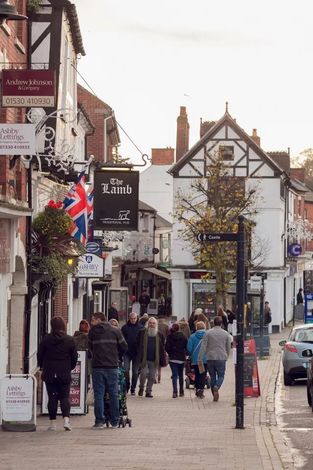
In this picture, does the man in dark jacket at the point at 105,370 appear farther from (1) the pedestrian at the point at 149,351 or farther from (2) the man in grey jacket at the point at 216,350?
(1) the pedestrian at the point at 149,351

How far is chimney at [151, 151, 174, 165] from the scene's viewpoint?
8462 cm

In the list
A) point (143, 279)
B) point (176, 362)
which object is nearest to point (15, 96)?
point (176, 362)

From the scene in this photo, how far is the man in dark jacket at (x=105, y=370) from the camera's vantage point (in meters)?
18.1

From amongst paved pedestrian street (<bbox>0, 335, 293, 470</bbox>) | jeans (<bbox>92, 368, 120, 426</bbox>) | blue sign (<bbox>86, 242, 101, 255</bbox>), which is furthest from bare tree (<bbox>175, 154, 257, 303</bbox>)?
jeans (<bbox>92, 368, 120, 426</bbox>)

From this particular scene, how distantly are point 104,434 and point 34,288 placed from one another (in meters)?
6.33

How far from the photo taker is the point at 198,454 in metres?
15.1

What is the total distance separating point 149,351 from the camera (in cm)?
2517

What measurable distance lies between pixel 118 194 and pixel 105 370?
8740 millimetres

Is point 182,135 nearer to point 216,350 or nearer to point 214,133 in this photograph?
point 214,133

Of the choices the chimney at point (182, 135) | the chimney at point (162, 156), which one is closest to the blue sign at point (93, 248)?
the chimney at point (182, 135)

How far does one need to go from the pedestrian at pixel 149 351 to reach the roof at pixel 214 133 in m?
35.1

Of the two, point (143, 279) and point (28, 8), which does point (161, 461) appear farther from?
point (143, 279)

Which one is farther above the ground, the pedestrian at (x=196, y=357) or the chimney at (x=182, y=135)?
the chimney at (x=182, y=135)

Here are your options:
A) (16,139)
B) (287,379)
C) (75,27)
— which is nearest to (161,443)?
(16,139)
